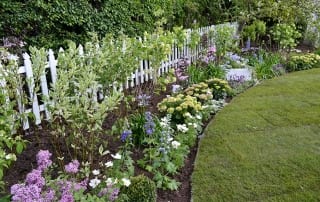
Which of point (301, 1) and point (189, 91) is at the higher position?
point (301, 1)

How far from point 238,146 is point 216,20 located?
718 centimetres

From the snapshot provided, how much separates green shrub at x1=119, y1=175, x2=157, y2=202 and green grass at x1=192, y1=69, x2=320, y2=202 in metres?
0.47

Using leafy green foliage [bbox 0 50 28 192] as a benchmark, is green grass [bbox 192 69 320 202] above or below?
below

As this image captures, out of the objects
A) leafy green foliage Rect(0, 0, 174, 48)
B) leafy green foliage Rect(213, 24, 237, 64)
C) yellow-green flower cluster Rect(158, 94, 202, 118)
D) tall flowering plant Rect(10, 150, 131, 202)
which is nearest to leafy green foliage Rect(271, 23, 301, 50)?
leafy green foliage Rect(213, 24, 237, 64)

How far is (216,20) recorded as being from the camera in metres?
9.95

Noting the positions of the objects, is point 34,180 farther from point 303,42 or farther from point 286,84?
point 303,42

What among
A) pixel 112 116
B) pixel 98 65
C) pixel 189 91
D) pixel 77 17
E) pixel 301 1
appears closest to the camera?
pixel 98 65

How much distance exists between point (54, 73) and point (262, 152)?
2699mm

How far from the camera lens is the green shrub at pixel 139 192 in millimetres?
2379

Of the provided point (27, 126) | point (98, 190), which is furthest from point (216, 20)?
point (98, 190)

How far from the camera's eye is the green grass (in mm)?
2730

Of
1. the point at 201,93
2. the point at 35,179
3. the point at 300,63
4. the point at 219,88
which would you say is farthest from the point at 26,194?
the point at 300,63

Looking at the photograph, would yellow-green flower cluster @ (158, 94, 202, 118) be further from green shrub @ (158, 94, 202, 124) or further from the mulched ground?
the mulched ground

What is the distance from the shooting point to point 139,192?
7.83ft
